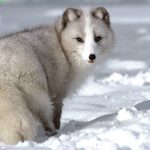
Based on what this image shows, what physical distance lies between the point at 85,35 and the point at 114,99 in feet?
5.95

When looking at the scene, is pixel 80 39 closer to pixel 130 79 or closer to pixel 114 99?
pixel 114 99

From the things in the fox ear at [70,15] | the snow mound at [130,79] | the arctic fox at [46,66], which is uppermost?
the fox ear at [70,15]

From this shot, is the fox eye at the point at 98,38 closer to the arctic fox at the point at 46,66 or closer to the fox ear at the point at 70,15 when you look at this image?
the arctic fox at the point at 46,66

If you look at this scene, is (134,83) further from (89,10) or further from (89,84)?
(89,10)

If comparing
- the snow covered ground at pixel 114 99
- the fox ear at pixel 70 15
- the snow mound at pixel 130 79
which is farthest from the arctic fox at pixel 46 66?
the snow mound at pixel 130 79

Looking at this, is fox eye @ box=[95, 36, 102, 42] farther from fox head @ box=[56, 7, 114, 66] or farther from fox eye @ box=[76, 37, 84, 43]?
fox eye @ box=[76, 37, 84, 43]

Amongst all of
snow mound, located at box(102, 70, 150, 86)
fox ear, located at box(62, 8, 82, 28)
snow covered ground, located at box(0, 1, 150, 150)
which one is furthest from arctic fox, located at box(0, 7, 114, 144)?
snow mound, located at box(102, 70, 150, 86)

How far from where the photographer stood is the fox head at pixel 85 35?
4.95 metres

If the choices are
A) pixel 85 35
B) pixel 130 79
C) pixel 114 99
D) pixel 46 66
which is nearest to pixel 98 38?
pixel 85 35

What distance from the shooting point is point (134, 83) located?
25.2 ft

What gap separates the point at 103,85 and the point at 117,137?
3.69 metres

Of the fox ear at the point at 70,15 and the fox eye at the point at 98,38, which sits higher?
the fox ear at the point at 70,15

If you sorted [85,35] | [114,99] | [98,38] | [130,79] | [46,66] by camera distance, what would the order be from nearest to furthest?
[46,66]
[85,35]
[98,38]
[114,99]
[130,79]

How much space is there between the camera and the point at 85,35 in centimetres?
500
